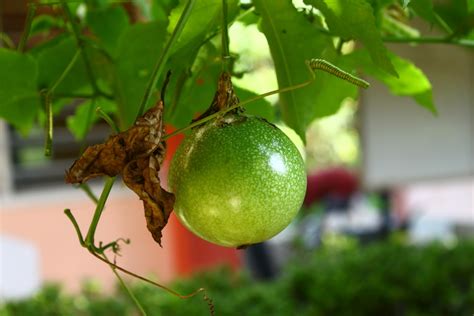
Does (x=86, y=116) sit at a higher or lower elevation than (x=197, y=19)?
lower

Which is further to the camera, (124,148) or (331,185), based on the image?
(331,185)

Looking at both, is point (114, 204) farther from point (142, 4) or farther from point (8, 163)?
point (142, 4)

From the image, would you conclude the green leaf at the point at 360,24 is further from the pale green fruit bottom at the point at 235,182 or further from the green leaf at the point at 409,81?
the green leaf at the point at 409,81


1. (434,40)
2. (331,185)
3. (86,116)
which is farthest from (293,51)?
(331,185)

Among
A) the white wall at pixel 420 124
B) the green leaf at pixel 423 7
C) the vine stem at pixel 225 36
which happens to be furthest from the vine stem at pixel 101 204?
the white wall at pixel 420 124

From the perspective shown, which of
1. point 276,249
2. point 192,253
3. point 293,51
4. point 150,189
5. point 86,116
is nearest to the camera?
point 150,189

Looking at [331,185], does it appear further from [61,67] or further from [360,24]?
[360,24]

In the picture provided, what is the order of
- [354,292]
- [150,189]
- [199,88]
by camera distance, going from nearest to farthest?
[150,189] → [199,88] → [354,292]
